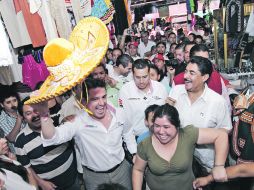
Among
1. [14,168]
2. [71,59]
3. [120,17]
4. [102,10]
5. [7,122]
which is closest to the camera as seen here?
[71,59]

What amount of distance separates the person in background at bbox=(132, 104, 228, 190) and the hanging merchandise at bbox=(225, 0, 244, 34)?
3.78m

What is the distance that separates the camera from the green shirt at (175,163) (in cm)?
204

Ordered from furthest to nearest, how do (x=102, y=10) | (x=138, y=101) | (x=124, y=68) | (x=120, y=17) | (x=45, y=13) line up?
(x=120, y=17)
(x=102, y=10)
(x=124, y=68)
(x=138, y=101)
(x=45, y=13)

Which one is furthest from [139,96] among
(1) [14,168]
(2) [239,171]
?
(1) [14,168]

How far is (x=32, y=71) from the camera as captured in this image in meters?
3.06

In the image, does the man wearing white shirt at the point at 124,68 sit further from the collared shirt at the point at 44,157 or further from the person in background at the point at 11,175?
the person in background at the point at 11,175

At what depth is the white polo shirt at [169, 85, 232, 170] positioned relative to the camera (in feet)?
7.86

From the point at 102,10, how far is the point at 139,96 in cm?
181

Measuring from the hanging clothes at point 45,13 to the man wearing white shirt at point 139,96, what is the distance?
0.97 m

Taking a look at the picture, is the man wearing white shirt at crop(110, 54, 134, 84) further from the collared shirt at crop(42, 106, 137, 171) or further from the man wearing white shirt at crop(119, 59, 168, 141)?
the collared shirt at crop(42, 106, 137, 171)

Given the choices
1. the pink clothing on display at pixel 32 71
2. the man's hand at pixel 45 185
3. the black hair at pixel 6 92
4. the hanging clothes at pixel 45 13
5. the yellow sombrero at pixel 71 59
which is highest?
the hanging clothes at pixel 45 13

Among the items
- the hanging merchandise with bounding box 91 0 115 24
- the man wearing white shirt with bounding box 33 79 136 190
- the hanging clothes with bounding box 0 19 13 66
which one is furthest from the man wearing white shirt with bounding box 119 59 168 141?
the hanging merchandise with bounding box 91 0 115 24

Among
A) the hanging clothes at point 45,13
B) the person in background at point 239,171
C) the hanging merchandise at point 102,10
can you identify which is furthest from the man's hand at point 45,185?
→ the hanging merchandise at point 102,10

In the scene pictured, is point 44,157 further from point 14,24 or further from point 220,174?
point 14,24
